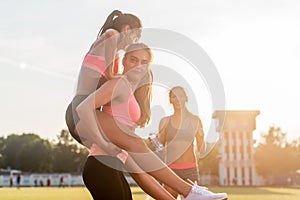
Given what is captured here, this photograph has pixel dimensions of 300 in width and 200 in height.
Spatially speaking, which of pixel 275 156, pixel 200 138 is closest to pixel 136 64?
pixel 200 138

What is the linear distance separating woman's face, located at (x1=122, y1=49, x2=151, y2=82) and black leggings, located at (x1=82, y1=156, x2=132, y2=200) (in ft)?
2.11

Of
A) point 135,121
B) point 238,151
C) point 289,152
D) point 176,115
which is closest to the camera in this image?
point 135,121

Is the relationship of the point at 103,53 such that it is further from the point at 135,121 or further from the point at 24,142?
the point at 24,142

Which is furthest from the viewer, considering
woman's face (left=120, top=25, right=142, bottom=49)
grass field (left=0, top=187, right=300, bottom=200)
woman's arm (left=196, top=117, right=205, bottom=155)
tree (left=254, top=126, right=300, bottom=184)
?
tree (left=254, top=126, right=300, bottom=184)

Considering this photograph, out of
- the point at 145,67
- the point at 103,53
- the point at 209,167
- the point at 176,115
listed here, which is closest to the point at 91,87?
the point at 103,53

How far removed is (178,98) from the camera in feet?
27.9

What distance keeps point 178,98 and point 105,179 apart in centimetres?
462

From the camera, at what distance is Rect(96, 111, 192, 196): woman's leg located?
3.91m

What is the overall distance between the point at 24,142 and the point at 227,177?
39074mm

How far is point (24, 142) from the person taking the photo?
114 m

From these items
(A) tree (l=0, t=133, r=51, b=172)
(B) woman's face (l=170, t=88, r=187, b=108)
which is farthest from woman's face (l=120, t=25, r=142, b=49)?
(A) tree (l=0, t=133, r=51, b=172)

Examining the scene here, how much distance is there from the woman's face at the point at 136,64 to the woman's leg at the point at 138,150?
0.44 meters

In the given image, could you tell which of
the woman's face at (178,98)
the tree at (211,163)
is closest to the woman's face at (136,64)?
the woman's face at (178,98)

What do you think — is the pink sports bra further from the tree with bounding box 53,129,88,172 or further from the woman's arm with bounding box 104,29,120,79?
the tree with bounding box 53,129,88,172
